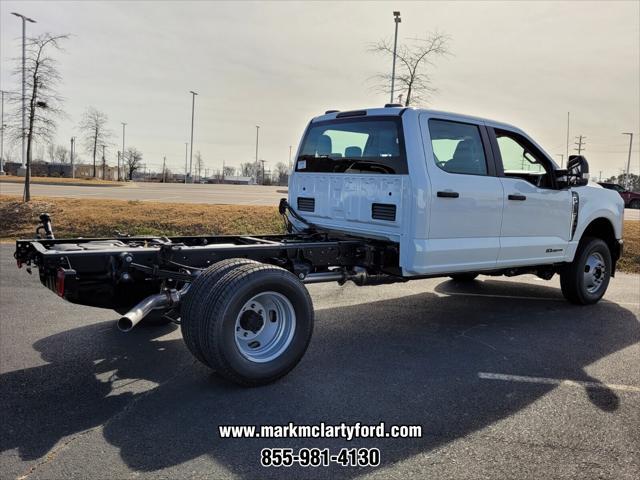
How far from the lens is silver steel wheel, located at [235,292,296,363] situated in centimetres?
397

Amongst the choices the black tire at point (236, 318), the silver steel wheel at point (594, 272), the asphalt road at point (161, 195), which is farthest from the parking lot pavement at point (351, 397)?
the asphalt road at point (161, 195)

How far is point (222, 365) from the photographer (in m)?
3.66

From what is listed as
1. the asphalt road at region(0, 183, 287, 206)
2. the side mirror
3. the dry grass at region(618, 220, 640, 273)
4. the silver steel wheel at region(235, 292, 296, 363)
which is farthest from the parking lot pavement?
the asphalt road at region(0, 183, 287, 206)

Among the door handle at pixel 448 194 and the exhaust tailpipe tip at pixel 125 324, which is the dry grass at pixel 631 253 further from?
the exhaust tailpipe tip at pixel 125 324

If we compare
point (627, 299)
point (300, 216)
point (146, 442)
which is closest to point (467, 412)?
point (146, 442)

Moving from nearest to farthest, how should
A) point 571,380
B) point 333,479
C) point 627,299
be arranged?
point 333,479 < point 571,380 < point 627,299

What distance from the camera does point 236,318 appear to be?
3727 mm

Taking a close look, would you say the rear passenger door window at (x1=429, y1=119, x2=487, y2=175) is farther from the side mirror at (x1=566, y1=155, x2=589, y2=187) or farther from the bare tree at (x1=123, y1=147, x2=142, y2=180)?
the bare tree at (x1=123, y1=147, x2=142, y2=180)

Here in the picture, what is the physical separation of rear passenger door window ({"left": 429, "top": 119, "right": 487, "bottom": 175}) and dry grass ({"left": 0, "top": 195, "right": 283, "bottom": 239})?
28.2ft

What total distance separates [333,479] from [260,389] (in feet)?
3.90

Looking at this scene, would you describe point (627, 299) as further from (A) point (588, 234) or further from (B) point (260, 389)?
(B) point (260, 389)

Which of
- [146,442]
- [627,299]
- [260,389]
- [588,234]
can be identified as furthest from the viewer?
[627,299]

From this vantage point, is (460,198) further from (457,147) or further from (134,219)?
(134,219)

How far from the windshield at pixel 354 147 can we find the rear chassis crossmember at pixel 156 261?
771mm
